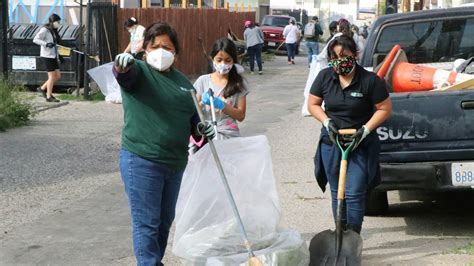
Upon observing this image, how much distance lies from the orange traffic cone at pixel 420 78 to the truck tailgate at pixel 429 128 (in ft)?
1.45

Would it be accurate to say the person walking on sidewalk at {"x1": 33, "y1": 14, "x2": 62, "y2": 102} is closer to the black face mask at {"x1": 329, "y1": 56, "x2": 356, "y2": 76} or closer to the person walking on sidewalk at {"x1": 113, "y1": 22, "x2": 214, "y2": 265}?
the black face mask at {"x1": 329, "y1": 56, "x2": 356, "y2": 76}

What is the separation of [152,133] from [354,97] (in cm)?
170

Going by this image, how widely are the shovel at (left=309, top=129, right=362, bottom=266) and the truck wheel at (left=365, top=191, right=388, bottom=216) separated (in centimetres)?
182

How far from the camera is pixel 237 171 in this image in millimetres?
5629

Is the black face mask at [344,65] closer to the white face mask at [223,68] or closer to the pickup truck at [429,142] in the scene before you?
the white face mask at [223,68]

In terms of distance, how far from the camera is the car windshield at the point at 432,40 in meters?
8.20

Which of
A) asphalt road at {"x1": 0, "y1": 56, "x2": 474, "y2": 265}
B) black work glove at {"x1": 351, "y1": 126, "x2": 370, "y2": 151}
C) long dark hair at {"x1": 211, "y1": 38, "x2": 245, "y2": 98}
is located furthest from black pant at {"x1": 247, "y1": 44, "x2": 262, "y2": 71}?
black work glove at {"x1": 351, "y1": 126, "x2": 370, "y2": 151}

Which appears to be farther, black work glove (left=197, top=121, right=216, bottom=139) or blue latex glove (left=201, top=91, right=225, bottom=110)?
blue latex glove (left=201, top=91, right=225, bottom=110)

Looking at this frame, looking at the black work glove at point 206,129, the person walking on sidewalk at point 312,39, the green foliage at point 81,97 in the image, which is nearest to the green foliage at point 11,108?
the green foliage at point 81,97

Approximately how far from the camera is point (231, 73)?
255 inches

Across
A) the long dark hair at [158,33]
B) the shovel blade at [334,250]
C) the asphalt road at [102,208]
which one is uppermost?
the long dark hair at [158,33]

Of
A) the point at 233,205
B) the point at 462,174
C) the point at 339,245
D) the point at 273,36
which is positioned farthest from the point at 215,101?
the point at 273,36

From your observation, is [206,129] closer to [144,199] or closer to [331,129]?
[144,199]

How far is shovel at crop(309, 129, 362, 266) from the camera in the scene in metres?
5.81
